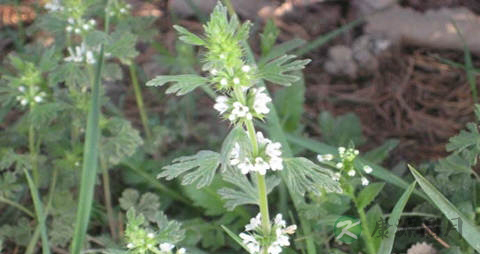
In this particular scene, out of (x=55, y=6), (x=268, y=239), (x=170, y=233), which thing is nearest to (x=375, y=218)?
(x=268, y=239)

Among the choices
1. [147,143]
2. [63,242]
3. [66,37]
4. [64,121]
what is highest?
[66,37]

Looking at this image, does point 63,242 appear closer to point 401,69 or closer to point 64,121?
point 64,121

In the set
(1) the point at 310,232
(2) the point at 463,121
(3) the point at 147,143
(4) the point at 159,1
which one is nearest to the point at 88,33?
(3) the point at 147,143

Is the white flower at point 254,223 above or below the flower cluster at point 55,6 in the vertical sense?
below

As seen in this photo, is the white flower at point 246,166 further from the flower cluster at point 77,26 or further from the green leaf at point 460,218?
the flower cluster at point 77,26

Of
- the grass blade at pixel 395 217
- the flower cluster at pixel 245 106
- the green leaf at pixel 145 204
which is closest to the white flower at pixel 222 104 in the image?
the flower cluster at pixel 245 106

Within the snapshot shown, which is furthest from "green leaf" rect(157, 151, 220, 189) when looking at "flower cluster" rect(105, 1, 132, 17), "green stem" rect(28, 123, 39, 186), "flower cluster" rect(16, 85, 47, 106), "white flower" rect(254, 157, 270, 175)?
"flower cluster" rect(105, 1, 132, 17)
